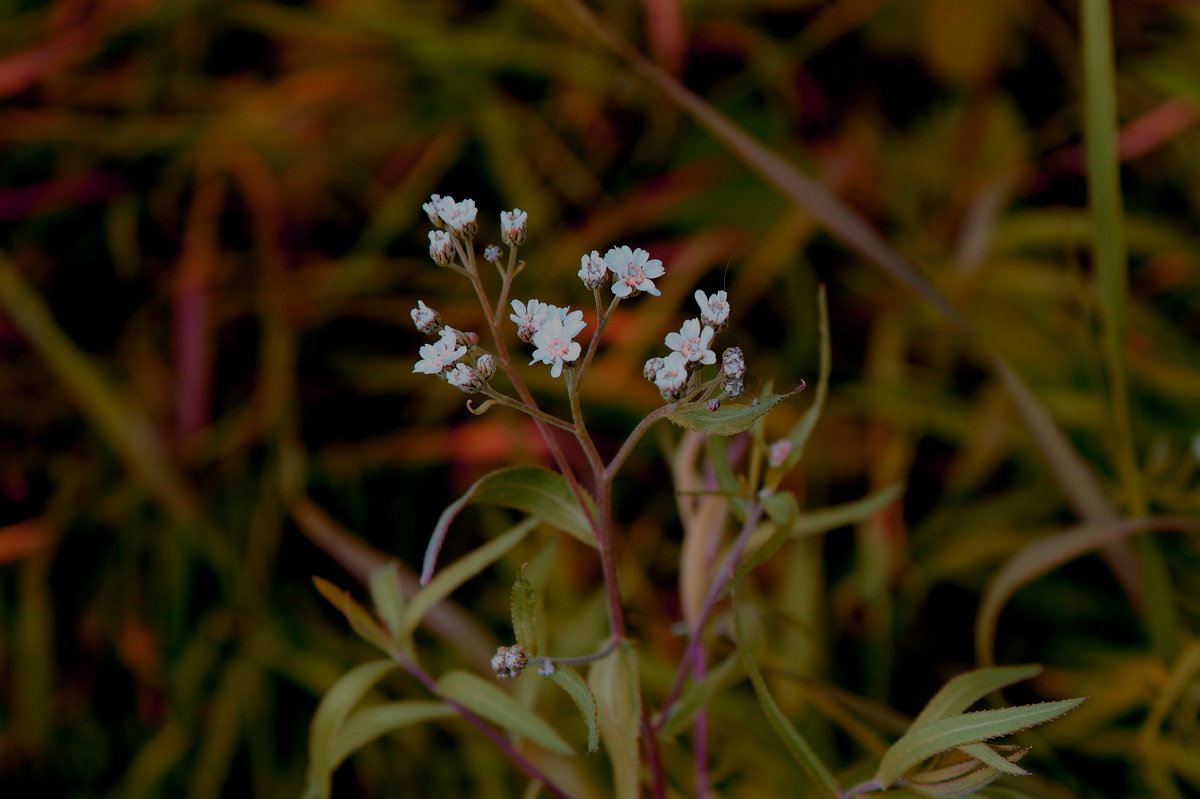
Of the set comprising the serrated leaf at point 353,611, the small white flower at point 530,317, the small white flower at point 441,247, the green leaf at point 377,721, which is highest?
the small white flower at point 441,247

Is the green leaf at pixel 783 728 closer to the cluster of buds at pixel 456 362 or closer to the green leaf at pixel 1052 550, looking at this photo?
the cluster of buds at pixel 456 362

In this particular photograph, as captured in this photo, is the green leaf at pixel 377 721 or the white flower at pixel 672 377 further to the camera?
the green leaf at pixel 377 721

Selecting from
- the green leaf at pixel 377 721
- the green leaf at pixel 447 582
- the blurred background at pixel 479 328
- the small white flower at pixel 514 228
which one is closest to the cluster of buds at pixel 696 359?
the small white flower at pixel 514 228

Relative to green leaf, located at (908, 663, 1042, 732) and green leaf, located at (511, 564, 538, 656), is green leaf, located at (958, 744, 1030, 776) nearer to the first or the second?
green leaf, located at (908, 663, 1042, 732)

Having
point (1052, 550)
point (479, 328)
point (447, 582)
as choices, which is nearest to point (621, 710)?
point (447, 582)

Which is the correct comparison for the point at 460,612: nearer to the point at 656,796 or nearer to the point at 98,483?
the point at 656,796

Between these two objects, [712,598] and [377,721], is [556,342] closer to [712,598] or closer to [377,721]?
[712,598]

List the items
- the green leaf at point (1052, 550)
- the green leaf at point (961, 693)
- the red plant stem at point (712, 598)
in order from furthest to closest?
the green leaf at point (1052, 550) → the red plant stem at point (712, 598) → the green leaf at point (961, 693)
